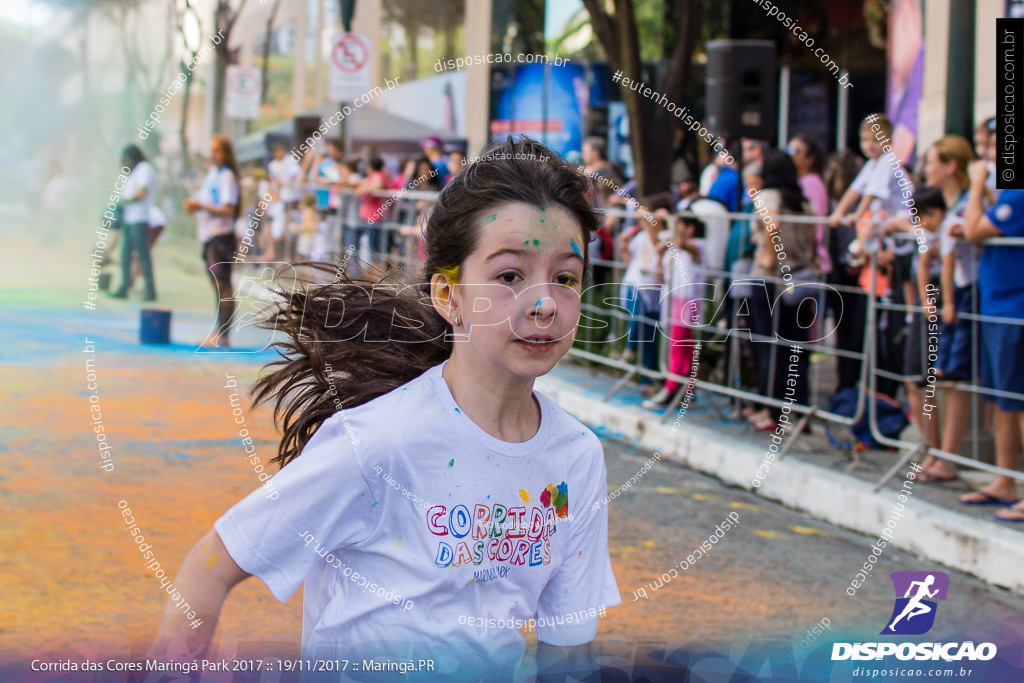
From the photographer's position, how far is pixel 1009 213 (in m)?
5.53

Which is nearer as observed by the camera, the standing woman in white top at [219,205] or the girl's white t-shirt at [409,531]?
the girl's white t-shirt at [409,531]

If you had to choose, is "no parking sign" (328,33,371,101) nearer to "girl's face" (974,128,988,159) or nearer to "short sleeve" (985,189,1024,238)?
"girl's face" (974,128,988,159)

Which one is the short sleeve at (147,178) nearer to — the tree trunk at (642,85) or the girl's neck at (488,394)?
the tree trunk at (642,85)

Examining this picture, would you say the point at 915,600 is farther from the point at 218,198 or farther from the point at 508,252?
the point at 218,198

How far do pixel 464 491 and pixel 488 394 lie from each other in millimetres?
186

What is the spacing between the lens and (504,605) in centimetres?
209

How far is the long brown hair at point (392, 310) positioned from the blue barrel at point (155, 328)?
8.03m

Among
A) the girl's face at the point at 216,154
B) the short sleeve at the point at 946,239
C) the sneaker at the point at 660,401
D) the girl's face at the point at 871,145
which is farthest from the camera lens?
the girl's face at the point at 216,154

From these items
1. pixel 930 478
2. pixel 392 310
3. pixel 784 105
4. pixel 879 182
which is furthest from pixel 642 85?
pixel 392 310

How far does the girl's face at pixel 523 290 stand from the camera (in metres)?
2.00

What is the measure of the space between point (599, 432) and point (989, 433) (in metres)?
2.58

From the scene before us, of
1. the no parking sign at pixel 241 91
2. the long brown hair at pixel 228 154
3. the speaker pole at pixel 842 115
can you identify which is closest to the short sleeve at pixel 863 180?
the long brown hair at pixel 228 154

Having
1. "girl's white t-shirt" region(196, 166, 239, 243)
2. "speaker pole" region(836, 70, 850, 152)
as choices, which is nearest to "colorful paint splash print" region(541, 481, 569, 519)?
"girl's white t-shirt" region(196, 166, 239, 243)

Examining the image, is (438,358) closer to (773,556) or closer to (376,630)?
(376,630)
